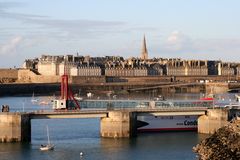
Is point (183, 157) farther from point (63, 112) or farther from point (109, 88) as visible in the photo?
point (109, 88)

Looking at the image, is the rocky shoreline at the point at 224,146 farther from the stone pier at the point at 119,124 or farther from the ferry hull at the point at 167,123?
the ferry hull at the point at 167,123

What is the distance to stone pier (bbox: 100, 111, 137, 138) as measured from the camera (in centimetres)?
5055

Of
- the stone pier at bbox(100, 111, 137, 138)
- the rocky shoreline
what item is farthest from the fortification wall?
the rocky shoreline

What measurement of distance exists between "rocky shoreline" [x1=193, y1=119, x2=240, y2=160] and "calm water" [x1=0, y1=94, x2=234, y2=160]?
22943 millimetres

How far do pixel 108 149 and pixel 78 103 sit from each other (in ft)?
45.3

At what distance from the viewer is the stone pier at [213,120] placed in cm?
5341

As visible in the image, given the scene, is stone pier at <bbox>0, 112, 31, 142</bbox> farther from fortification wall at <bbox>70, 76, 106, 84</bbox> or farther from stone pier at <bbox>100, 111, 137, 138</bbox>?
fortification wall at <bbox>70, 76, 106, 84</bbox>

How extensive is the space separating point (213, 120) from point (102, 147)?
457 inches

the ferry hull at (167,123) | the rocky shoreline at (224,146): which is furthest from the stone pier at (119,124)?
the rocky shoreline at (224,146)

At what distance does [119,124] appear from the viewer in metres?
50.7

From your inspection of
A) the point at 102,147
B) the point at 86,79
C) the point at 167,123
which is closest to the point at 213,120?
the point at 167,123

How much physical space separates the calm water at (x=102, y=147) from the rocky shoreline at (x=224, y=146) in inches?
903

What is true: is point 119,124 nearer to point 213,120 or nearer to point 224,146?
point 213,120

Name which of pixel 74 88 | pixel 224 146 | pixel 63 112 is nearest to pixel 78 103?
pixel 63 112
